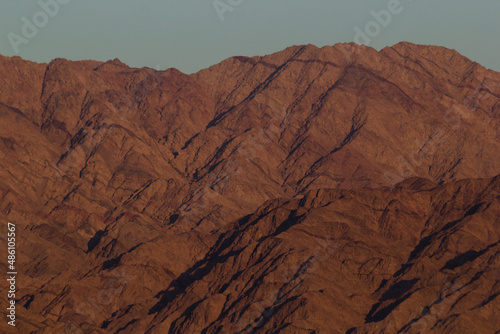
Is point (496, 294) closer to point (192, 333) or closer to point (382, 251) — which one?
point (382, 251)

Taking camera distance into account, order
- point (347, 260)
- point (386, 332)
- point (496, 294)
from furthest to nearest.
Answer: point (347, 260) < point (496, 294) < point (386, 332)

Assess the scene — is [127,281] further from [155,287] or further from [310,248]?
[310,248]

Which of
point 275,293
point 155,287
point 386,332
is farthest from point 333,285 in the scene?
point 155,287

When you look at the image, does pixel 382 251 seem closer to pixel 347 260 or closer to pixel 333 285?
pixel 347 260

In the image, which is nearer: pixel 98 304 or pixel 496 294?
pixel 496 294

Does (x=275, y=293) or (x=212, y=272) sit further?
(x=212, y=272)

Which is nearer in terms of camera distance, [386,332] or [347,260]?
[386,332]

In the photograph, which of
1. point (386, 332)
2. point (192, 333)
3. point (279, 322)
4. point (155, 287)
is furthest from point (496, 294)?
point (155, 287)

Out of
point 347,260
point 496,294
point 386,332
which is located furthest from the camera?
point 347,260
